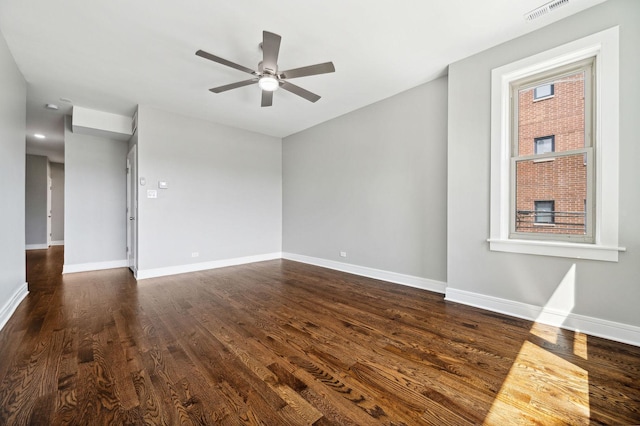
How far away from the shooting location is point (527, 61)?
8.42ft

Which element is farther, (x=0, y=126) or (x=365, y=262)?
(x=365, y=262)

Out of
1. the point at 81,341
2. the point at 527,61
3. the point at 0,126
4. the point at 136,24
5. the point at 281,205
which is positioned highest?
the point at 136,24

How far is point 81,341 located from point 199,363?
→ 3.88ft

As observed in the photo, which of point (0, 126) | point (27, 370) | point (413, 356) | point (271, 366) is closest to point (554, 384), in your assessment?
point (413, 356)

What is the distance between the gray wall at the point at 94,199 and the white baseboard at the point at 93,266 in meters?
0.05

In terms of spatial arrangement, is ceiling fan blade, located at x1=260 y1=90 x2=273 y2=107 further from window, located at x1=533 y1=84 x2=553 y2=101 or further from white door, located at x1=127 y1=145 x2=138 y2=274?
window, located at x1=533 y1=84 x2=553 y2=101

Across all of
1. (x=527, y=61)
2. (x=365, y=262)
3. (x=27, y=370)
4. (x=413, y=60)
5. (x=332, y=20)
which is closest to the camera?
(x=27, y=370)

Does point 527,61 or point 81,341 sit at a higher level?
point 527,61

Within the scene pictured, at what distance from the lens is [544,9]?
88.0 inches

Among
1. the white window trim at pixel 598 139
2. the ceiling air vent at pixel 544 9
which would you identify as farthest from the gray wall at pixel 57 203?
the ceiling air vent at pixel 544 9

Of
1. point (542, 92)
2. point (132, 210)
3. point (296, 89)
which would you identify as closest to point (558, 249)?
point (542, 92)

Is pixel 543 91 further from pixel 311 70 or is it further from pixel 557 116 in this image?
pixel 311 70

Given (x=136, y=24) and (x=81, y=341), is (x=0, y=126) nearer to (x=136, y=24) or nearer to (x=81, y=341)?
(x=136, y=24)

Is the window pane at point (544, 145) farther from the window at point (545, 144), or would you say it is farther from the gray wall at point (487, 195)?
the gray wall at point (487, 195)
